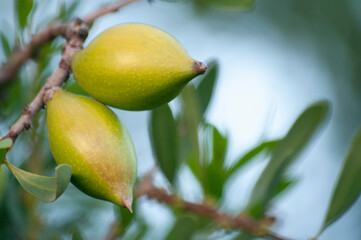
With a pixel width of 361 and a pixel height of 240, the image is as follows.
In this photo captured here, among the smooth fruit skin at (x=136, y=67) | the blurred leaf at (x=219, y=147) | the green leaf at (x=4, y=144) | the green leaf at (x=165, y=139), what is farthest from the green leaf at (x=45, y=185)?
the blurred leaf at (x=219, y=147)

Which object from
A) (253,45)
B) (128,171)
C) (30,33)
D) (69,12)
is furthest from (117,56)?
(253,45)

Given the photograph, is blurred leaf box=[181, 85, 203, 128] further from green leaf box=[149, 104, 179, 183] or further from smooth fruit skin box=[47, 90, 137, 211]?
smooth fruit skin box=[47, 90, 137, 211]

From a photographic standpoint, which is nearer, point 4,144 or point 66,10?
point 4,144

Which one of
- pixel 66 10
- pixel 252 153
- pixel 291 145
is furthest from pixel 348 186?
pixel 66 10

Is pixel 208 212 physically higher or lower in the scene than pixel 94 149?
lower

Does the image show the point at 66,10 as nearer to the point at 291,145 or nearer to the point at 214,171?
the point at 214,171

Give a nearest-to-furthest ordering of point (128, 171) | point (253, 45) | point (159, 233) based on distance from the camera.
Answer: point (128, 171)
point (159, 233)
point (253, 45)

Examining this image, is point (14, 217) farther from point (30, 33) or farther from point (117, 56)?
point (117, 56)
